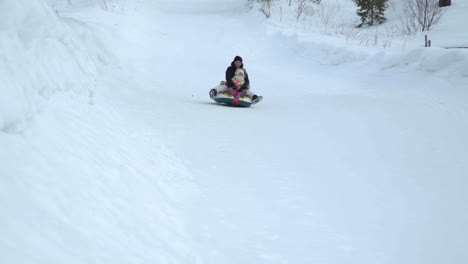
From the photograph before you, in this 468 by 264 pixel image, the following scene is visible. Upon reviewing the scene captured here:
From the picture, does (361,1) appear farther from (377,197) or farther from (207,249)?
(207,249)

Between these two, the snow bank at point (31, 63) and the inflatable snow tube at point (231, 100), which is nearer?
the snow bank at point (31, 63)

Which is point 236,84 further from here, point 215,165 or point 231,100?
point 215,165

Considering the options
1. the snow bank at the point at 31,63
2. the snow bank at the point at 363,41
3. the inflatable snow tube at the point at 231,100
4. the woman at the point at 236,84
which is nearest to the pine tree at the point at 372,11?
the snow bank at the point at 363,41

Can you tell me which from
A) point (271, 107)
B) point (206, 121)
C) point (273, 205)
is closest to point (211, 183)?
point (273, 205)

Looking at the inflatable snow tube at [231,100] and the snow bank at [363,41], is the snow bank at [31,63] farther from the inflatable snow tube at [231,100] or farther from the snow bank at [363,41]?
the snow bank at [363,41]

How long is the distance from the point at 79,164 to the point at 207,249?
3.62 ft

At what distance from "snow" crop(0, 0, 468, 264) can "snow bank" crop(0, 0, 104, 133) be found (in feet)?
0.06

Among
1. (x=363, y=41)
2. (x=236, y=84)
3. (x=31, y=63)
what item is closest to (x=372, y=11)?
(x=363, y=41)

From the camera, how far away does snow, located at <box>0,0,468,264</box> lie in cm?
277

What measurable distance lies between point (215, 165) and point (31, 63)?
223 centimetres

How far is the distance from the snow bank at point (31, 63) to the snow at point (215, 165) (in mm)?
17

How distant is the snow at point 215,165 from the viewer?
277cm

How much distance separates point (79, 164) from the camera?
10.9 feet

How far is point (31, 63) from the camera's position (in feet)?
12.0
